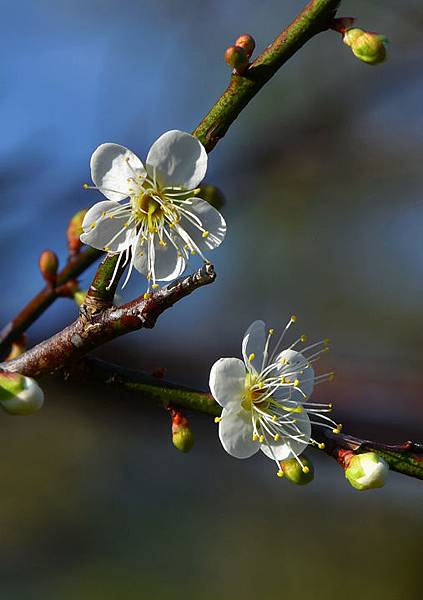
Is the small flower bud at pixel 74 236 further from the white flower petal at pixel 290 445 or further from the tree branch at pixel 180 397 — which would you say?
the white flower petal at pixel 290 445

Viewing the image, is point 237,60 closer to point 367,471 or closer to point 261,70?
point 261,70

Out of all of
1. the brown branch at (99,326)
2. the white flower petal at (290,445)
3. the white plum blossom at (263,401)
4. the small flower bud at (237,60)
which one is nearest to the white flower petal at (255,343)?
the white plum blossom at (263,401)

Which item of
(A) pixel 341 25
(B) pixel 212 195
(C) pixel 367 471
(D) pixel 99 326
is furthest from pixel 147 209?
(C) pixel 367 471

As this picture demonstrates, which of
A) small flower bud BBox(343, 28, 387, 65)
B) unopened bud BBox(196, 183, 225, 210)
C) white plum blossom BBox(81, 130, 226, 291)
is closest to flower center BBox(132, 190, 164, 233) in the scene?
white plum blossom BBox(81, 130, 226, 291)

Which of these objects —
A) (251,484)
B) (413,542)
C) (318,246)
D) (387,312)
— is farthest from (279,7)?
(413,542)

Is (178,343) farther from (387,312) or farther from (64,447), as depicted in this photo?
(387,312)

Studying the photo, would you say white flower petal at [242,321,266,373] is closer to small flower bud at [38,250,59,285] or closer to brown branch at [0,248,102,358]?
brown branch at [0,248,102,358]
